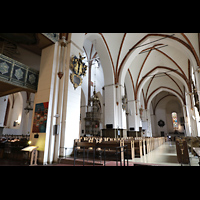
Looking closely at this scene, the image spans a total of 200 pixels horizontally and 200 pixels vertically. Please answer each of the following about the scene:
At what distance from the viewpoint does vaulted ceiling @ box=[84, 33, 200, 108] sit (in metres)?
11.1

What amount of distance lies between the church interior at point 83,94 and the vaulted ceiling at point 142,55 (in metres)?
0.07

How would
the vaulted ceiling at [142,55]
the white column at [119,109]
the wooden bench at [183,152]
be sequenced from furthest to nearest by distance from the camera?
the white column at [119,109] < the vaulted ceiling at [142,55] < the wooden bench at [183,152]

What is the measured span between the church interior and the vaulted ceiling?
0.07 meters

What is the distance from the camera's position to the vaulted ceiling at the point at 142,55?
11.1 meters

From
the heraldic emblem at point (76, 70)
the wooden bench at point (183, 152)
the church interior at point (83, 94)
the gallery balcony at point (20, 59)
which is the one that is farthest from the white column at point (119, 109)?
the gallery balcony at point (20, 59)

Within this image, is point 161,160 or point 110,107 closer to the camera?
point 161,160

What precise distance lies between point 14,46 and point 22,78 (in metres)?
3.17

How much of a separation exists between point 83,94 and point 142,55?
877cm

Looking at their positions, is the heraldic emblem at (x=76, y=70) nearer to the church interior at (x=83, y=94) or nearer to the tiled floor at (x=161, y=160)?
the church interior at (x=83, y=94)

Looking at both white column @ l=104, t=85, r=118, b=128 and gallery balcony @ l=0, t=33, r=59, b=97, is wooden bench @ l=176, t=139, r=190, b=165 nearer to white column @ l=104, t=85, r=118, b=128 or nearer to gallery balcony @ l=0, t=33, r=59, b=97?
white column @ l=104, t=85, r=118, b=128

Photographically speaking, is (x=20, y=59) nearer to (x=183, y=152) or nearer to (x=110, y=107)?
(x=110, y=107)

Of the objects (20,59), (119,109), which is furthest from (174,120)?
(20,59)

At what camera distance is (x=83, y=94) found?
1931cm
